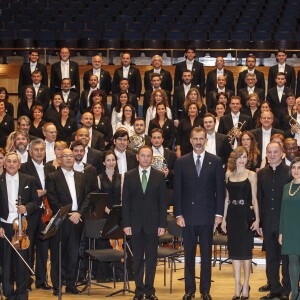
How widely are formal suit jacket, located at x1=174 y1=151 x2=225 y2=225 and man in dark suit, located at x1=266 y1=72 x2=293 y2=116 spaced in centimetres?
417

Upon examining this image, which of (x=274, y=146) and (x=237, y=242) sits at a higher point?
(x=274, y=146)

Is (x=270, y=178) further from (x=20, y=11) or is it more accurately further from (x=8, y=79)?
(x=20, y=11)

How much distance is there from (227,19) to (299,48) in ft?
6.17

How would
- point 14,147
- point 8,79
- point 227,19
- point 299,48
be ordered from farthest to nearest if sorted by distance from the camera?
point 227,19
point 299,48
point 8,79
point 14,147

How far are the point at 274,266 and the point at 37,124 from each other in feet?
14.6

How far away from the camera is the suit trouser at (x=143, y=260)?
7605 mm

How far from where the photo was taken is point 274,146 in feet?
24.7

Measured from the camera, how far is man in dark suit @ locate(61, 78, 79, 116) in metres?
11.9

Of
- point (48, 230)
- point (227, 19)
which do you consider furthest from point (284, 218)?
point (227, 19)

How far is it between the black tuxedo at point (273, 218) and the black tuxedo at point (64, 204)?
171 centimetres

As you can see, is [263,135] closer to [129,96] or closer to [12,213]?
[129,96]

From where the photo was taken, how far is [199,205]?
757 cm

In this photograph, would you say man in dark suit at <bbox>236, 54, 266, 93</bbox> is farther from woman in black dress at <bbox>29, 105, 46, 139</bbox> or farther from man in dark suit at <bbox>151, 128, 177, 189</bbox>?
woman in black dress at <bbox>29, 105, 46, 139</bbox>

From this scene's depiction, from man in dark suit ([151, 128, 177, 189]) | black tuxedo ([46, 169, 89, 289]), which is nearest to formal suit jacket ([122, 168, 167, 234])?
black tuxedo ([46, 169, 89, 289])
